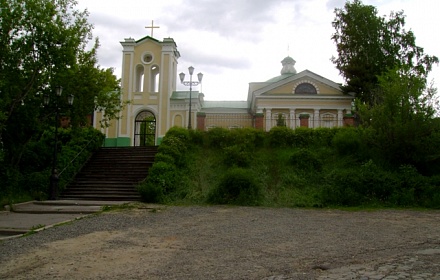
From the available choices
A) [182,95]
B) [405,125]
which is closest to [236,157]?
[405,125]

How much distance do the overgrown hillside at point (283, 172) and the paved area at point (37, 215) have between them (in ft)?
9.73

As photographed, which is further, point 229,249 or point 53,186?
point 53,186

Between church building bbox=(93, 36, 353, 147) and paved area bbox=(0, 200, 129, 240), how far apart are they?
15368 mm

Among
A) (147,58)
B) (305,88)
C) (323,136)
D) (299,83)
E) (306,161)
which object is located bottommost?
(306,161)

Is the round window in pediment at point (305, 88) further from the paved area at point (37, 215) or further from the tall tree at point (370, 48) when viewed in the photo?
the paved area at point (37, 215)

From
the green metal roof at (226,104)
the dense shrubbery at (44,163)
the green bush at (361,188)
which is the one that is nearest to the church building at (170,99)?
the green metal roof at (226,104)

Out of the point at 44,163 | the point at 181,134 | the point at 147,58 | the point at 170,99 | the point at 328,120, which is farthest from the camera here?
the point at 147,58

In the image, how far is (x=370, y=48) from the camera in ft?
98.3

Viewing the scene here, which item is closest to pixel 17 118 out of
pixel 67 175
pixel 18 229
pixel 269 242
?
pixel 67 175

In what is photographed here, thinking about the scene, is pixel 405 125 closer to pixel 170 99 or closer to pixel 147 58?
pixel 170 99

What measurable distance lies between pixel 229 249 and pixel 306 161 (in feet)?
38.2

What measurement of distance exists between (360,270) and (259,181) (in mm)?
11468

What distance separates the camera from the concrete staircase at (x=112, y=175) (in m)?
16.9

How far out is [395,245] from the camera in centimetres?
744
